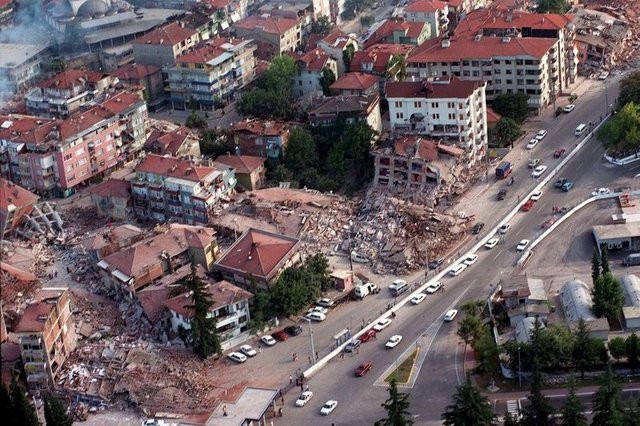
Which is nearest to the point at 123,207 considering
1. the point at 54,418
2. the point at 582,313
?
the point at 54,418

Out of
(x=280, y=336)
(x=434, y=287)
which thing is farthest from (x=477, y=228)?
(x=280, y=336)

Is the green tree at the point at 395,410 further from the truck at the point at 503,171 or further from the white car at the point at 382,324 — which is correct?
the truck at the point at 503,171

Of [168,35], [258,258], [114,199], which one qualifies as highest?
[168,35]

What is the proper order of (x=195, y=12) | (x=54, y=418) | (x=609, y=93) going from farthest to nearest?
(x=195, y=12), (x=609, y=93), (x=54, y=418)

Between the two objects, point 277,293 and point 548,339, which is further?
point 277,293

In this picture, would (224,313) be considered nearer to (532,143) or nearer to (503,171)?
(503,171)

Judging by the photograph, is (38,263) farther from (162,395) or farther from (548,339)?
(548,339)

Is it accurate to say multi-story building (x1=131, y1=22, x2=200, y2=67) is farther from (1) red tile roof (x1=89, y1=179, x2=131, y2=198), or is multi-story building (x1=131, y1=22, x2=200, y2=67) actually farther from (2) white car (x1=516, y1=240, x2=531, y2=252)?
(2) white car (x1=516, y1=240, x2=531, y2=252)
